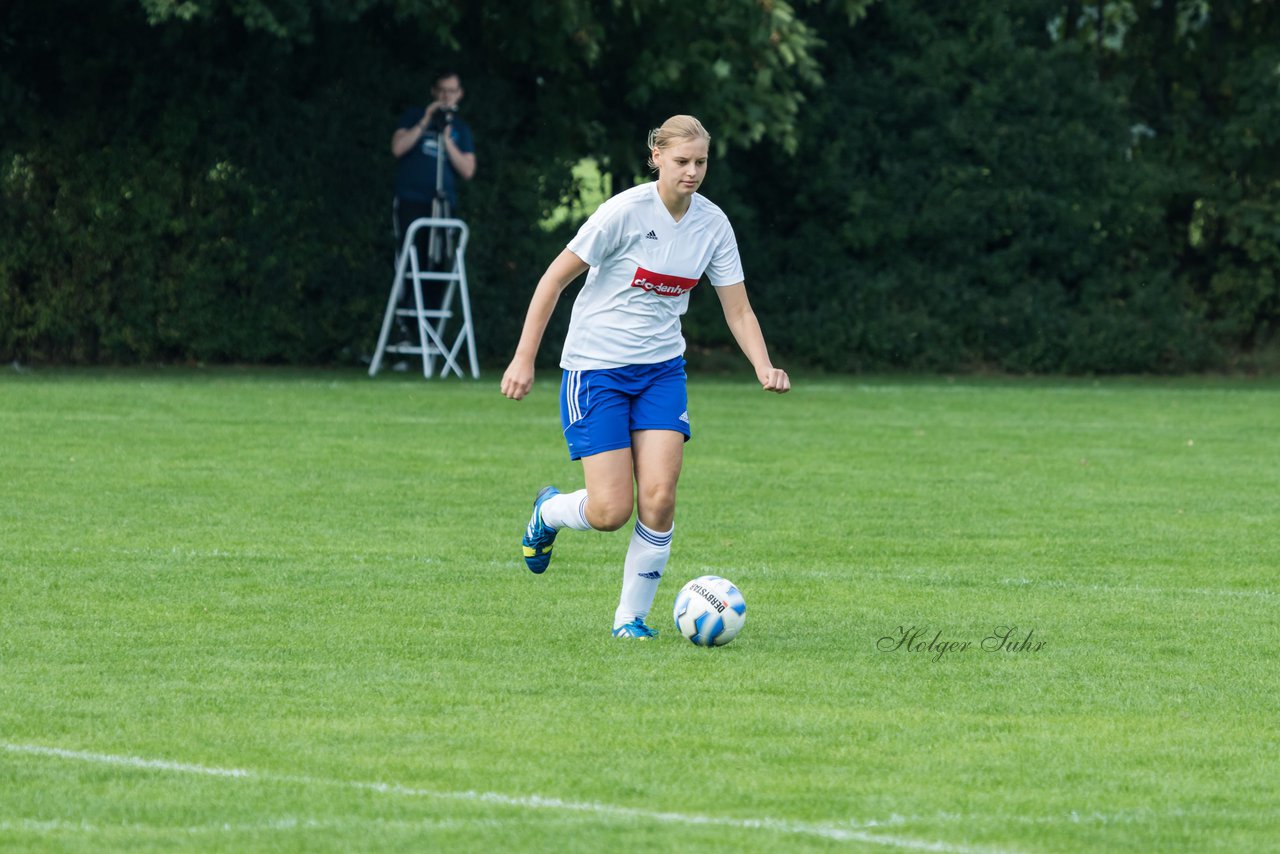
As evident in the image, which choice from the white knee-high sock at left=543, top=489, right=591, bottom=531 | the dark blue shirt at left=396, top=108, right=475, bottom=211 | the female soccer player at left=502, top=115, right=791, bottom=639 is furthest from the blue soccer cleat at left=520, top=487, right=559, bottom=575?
the dark blue shirt at left=396, top=108, right=475, bottom=211

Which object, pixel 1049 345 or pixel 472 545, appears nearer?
pixel 472 545

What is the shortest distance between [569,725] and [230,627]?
6.74 ft

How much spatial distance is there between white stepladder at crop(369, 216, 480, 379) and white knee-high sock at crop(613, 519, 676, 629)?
12.3 meters

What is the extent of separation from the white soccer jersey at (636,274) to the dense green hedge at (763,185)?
12.8 metres

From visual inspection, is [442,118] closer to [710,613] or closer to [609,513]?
[609,513]

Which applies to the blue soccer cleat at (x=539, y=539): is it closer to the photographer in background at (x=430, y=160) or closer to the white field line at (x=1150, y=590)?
the white field line at (x=1150, y=590)

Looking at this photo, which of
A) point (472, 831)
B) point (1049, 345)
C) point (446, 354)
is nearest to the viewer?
point (472, 831)

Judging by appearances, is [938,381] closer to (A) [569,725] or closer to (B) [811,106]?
(B) [811,106]

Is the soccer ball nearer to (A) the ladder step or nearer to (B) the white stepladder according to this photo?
(B) the white stepladder

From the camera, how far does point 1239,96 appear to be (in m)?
23.6

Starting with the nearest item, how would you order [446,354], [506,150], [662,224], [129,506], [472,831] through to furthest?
[472,831] → [662,224] → [129,506] → [446,354] → [506,150]

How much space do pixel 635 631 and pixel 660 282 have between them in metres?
1.26

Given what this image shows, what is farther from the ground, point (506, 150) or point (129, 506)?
point (506, 150)

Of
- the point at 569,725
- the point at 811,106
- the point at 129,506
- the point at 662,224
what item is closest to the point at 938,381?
the point at 811,106
